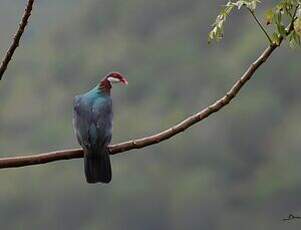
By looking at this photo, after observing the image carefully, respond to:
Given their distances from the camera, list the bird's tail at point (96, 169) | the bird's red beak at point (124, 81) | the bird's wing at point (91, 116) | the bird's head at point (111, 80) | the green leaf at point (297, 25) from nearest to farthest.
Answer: the green leaf at point (297, 25) → the bird's tail at point (96, 169) → the bird's red beak at point (124, 81) → the bird's head at point (111, 80) → the bird's wing at point (91, 116)

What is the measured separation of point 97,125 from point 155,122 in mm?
39577

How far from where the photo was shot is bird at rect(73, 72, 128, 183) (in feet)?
15.8

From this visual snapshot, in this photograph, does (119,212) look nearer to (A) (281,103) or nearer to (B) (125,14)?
(A) (281,103)

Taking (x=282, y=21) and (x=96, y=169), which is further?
(x=96, y=169)

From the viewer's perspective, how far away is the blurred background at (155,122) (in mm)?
42375

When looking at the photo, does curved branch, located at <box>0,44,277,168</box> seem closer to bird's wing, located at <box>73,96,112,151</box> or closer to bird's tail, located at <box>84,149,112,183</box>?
bird's tail, located at <box>84,149,112,183</box>

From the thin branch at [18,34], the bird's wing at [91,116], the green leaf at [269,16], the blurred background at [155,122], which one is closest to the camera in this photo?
the thin branch at [18,34]

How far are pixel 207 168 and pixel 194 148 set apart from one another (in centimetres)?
103

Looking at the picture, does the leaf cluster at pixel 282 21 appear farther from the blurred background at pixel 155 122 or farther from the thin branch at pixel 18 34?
the blurred background at pixel 155 122

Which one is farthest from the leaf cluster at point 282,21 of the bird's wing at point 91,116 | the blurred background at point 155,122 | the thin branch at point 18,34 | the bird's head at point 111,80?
the blurred background at point 155,122

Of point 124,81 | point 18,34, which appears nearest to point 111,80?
point 124,81

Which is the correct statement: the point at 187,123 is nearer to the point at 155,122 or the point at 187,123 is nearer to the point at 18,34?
the point at 18,34

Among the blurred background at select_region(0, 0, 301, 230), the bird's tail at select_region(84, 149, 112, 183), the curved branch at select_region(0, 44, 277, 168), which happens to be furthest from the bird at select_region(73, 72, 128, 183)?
the blurred background at select_region(0, 0, 301, 230)

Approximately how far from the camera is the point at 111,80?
17.0 ft
